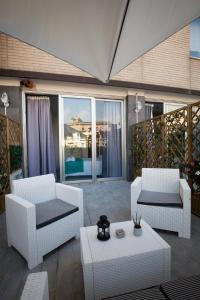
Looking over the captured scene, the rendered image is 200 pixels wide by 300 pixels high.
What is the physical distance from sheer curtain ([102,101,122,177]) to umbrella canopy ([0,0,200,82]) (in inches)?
109

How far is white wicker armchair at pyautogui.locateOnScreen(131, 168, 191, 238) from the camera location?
2.00 meters

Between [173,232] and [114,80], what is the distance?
399 cm

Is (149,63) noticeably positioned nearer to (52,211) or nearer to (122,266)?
(52,211)

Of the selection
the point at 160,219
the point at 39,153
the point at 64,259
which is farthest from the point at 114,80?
the point at 64,259

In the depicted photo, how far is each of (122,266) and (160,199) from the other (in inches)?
48.4

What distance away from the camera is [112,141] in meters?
5.11

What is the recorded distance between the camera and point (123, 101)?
5.16 m

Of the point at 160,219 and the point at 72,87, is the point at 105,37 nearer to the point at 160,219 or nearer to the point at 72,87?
the point at 160,219

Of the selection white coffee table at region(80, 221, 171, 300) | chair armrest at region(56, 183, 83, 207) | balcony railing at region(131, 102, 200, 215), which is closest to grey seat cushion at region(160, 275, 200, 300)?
white coffee table at region(80, 221, 171, 300)

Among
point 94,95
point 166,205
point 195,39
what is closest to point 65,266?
point 166,205

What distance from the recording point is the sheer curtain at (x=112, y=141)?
5.06 meters

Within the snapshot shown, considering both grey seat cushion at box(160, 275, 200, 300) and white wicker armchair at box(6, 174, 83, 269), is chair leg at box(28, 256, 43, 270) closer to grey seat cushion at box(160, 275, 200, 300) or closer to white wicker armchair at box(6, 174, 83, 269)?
white wicker armchair at box(6, 174, 83, 269)

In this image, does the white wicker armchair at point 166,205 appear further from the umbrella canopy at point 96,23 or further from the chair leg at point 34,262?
the umbrella canopy at point 96,23

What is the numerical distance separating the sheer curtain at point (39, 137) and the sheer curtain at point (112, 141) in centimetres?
152
